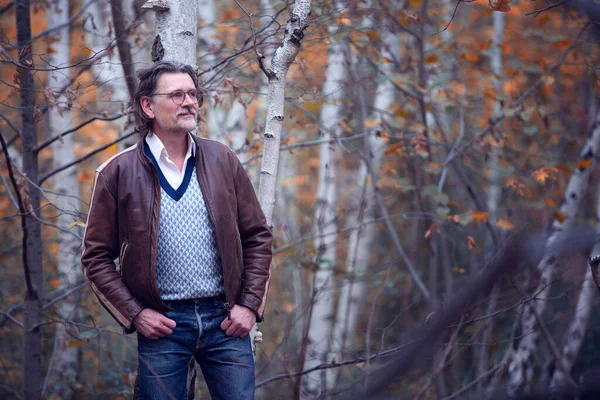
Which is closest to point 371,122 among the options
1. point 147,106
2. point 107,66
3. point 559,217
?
point 559,217

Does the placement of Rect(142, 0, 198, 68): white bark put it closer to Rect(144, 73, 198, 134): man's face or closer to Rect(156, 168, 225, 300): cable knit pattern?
Rect(144, 73, 198, 134): man's face

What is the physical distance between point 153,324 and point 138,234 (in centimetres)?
43

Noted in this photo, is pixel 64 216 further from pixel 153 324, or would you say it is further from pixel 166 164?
pixel 153 324

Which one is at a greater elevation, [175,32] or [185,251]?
[175,32]

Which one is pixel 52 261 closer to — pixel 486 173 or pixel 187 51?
pixel 187 51

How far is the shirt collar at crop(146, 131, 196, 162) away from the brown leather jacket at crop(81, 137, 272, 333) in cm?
4

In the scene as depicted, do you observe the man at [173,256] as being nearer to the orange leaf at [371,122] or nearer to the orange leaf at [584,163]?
the orange leaf at [371,122]

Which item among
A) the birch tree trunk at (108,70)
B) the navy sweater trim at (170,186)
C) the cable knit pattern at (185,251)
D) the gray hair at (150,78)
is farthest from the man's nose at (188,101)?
the birch tree trunk at (108,70)

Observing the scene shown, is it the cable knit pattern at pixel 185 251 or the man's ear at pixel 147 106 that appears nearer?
the cable knit pattern at pixel 185 251

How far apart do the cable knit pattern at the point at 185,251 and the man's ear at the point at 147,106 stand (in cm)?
43

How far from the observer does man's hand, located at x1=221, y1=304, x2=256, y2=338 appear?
2898mm

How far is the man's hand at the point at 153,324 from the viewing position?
2.81 metres

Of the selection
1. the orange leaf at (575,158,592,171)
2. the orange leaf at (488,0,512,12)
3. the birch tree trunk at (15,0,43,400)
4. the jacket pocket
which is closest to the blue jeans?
the jacket pocket

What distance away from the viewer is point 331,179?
6.71 metres
